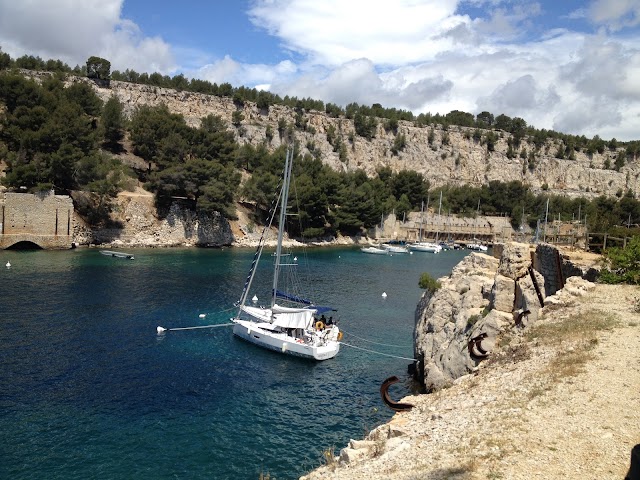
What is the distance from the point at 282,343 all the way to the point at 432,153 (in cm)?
9942

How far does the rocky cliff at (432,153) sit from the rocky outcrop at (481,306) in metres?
78.8

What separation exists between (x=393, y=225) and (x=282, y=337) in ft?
208

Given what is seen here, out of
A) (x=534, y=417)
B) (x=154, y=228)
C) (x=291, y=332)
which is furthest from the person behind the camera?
(x=154, y=228)

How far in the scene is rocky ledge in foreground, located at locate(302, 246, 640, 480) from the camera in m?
7.96

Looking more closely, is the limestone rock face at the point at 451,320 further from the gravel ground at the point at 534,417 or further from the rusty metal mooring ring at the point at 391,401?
the gravel ground at the point at 534,417

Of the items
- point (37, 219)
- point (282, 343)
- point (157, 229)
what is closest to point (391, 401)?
point (282, 343)

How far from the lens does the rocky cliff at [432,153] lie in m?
97.1

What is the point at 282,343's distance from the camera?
24.6 metres

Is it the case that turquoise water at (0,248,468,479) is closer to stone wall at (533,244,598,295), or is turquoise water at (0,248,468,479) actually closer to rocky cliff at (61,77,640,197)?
stone wall at (533,244,598,295)

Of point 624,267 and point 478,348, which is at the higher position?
point 624,267

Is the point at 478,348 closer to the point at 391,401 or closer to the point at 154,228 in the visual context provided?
the point at 391,401

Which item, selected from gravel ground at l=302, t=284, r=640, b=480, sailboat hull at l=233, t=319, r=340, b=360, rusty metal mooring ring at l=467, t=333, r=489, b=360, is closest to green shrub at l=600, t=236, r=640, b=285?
gravel ground at l=302, t=284, r=640, b=480

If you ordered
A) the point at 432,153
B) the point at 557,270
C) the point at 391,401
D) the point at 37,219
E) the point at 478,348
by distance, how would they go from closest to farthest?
the point at 391,401 < the point at 478,348 < the point at 557,270 < the point at 37,219 < the point at 432,153

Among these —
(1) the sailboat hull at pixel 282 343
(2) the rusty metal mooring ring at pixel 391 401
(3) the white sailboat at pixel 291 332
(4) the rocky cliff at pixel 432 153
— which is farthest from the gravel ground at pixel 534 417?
(4) the rocky cliff at pixel 432 153
